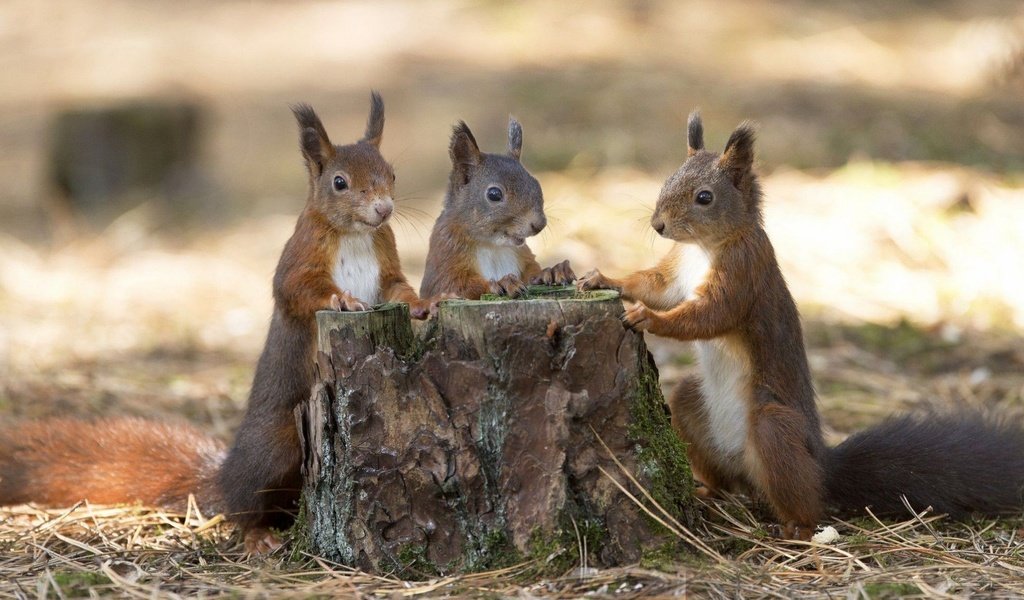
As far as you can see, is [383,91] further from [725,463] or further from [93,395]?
[725,463]

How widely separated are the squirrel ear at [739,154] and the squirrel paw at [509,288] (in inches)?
27.9

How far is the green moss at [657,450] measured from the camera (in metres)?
2.64

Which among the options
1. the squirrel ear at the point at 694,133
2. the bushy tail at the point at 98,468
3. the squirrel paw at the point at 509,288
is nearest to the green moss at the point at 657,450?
the squirrel paw at the point at 509,288

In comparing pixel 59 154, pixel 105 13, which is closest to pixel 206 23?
pixel 105 13

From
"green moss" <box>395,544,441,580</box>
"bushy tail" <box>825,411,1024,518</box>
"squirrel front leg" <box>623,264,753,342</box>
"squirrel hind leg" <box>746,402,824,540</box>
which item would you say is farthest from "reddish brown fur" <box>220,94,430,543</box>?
"bushy tail" <box>825,411,1024,518</box>

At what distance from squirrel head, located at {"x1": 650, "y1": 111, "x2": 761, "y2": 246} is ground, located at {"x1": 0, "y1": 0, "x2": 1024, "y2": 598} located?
77 cm

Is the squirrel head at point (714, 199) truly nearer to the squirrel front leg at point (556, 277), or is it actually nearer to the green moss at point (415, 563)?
the squirrel front leg at point (556, 277)

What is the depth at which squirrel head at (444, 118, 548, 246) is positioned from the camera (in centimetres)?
325

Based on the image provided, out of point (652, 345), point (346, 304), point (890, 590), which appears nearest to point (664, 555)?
point (890, 590)

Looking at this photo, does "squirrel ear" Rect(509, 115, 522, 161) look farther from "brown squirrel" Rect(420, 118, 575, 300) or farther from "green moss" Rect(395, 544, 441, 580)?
"green moss" Rect(395, 544, 441, 580)

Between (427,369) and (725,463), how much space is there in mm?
1033

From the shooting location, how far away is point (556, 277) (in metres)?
3.03

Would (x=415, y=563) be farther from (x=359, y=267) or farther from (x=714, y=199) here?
(x=714, y=199)

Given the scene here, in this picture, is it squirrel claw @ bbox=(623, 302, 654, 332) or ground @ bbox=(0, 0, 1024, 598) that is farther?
ground @ bbox=(0, 0, 1024, 598)
